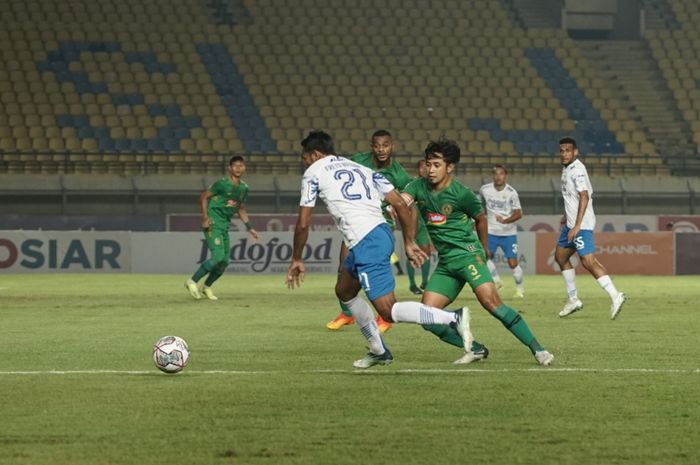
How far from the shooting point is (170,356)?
988 centimetres

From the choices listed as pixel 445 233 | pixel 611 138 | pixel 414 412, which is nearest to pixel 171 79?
pixel 611 138

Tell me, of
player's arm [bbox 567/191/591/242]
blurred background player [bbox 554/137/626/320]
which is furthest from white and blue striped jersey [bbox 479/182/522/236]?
player's arm [bbox 567/191/591/242]

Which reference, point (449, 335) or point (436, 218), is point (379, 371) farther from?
point (436, 218)

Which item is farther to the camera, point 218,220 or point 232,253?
point 232,253

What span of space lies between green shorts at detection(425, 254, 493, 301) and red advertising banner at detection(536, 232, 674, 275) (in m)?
21.9

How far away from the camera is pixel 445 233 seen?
11.1 m

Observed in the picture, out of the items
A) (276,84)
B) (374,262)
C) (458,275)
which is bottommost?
(458,275)

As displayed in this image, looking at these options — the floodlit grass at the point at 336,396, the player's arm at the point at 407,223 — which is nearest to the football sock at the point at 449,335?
the floodlit grass at the point at 336,396

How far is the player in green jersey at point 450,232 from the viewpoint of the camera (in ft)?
35.4

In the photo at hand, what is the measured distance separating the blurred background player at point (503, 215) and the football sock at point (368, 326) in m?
12.0

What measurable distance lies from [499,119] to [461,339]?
29591 millimetres

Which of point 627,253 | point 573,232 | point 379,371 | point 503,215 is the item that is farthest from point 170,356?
point 627,253

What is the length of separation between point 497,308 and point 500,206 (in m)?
12.5

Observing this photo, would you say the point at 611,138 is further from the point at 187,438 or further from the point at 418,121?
the point at 187,438
